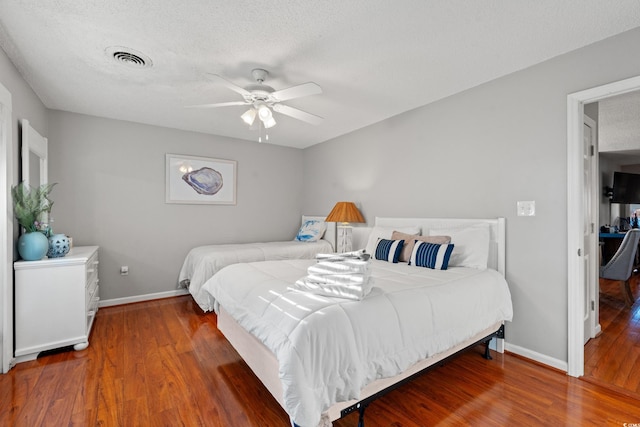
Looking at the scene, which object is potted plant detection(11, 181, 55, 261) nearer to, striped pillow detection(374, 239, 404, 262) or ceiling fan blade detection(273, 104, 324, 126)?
ceiling fan blade detection(273, 104, 324, 126)

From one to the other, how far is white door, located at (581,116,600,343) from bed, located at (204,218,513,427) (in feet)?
2.22

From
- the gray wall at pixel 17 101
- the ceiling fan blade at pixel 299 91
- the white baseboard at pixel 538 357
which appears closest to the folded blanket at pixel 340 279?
the ceiling fan blade at pixel 299 91

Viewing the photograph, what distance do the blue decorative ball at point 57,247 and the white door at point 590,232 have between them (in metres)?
4.50

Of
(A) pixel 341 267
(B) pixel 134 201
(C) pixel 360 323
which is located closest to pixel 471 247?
(A) pixel 341 267

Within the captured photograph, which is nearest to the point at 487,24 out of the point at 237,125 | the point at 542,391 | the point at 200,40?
the point at 200,40

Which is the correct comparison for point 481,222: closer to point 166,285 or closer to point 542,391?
point 542,391

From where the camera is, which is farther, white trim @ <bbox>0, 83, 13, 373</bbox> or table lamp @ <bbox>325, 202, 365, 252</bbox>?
table lamp @ <bbox>325, 202, 365, 252</bbox>

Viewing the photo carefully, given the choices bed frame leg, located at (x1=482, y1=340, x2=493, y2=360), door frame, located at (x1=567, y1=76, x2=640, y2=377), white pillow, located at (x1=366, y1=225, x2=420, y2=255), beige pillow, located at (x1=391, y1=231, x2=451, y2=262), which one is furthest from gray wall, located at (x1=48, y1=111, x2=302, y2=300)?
door frame, located at (x1=567, y1=76, x2=640, y2=377)

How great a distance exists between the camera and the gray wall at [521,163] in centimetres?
232

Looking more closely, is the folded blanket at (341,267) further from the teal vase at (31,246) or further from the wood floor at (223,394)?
the teal vase at (31,246)

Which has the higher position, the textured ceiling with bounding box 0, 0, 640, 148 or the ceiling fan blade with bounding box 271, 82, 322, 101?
the textured ceiling with bounding box 0, 0, 640, 148

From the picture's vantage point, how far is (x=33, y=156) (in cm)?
295

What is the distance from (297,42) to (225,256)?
8.39 ft

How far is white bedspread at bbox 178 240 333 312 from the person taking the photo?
3.61 meters
